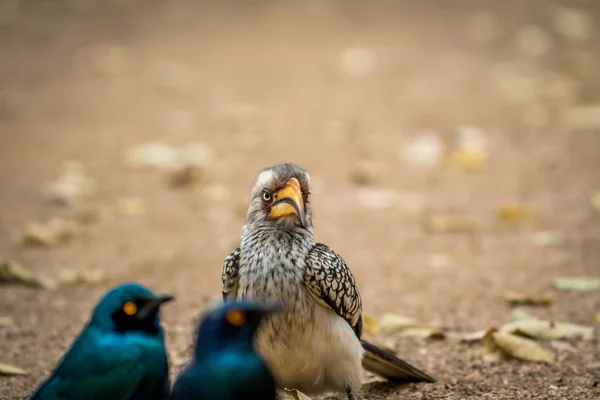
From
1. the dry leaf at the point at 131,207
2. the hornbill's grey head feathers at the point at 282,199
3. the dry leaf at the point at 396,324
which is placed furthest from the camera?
the dry leaf at the point at 131,207

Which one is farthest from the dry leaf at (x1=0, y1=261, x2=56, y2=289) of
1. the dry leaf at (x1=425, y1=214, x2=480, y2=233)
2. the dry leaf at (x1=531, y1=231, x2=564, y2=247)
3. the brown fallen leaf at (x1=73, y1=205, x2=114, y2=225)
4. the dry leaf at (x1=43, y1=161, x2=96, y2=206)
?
the dry leaf at (x1=531, y1=231, x2=564, y2=247)

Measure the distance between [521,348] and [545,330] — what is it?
364 millimetres

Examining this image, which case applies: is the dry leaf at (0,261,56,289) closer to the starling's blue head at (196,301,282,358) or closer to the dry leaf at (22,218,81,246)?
the dry leaf at (22,218,81,246)

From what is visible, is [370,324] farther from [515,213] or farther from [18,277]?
[515,213]

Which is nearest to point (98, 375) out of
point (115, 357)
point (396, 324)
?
point (115, 357)

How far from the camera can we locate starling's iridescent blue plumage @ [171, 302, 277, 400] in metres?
3.07

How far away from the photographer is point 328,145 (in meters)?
10.2

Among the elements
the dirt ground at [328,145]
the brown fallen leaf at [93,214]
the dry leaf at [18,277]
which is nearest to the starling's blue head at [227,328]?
the dirt ground at [328,145]

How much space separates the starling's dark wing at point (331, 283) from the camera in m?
4.03

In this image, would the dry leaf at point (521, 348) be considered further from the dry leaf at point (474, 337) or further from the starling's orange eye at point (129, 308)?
the starling's orange eye at point (129, 308)

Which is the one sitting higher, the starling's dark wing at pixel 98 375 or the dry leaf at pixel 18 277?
the dry leaf at pixel 18 277

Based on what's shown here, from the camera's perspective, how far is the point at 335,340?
4.08m

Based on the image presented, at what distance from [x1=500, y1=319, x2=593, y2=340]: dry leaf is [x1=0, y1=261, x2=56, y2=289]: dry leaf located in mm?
2982

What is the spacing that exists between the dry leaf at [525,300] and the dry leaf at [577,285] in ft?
0.72
